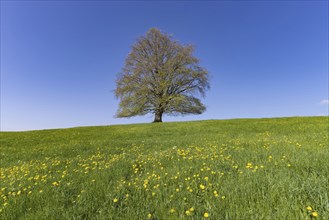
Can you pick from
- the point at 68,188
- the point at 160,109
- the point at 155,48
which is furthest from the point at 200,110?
the point at 68,188

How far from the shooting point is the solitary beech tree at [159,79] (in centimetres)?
3331

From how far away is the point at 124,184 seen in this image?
4.39 metres

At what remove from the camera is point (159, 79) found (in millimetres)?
34188

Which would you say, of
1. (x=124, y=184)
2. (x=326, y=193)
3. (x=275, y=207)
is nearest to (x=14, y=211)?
(x=124, y=184)

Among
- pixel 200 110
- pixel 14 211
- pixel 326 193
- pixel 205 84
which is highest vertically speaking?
pixel 205 84

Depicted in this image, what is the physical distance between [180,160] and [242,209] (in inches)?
127

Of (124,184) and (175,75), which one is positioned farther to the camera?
(175,75)

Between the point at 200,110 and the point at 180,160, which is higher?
the point at 200,110

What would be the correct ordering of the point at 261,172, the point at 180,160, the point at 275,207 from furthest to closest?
the point at 180,160 < the point at 261,172 < the point at 275,207

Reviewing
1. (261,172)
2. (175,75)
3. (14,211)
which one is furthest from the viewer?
(175,75)

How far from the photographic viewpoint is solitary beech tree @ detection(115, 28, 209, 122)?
33312 millimetres

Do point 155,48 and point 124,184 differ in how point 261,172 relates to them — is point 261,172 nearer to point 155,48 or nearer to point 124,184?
point 124,184

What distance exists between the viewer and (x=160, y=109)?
34.3m

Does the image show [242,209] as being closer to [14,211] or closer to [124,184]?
[124,184]
